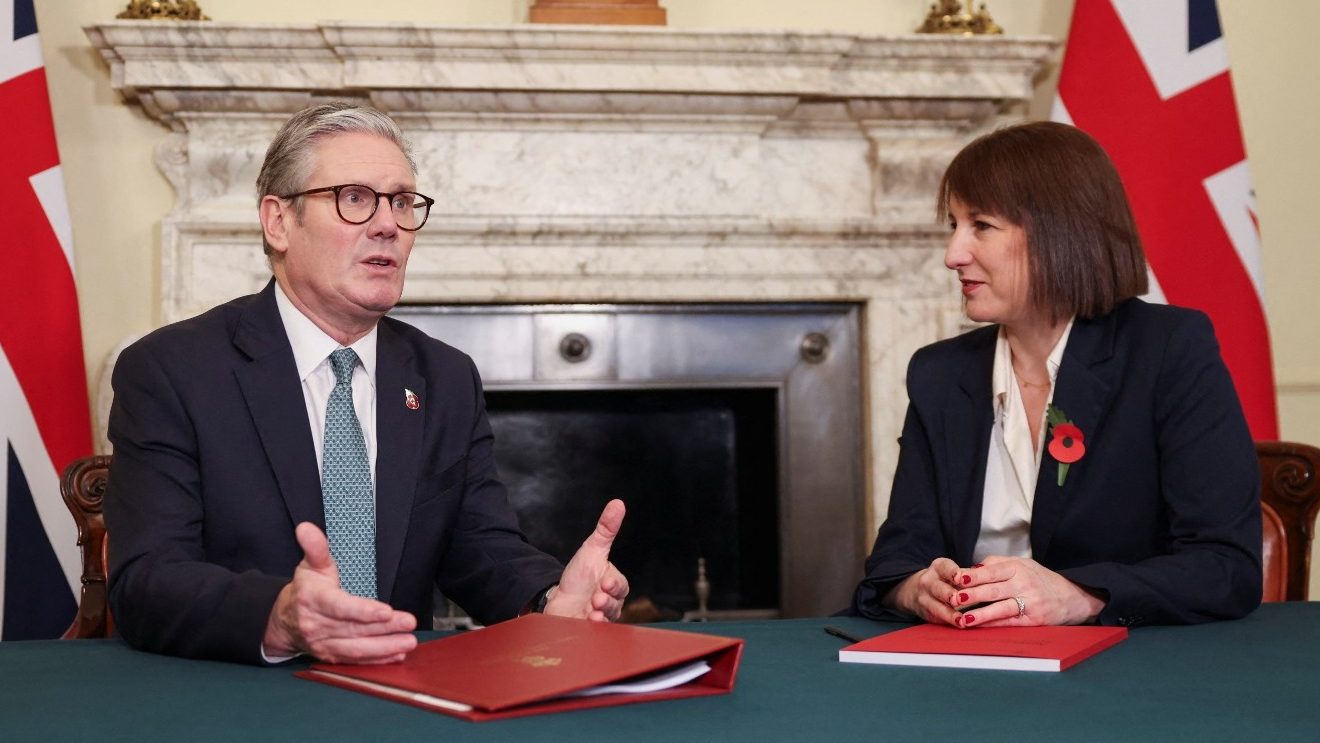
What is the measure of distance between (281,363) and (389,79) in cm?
173

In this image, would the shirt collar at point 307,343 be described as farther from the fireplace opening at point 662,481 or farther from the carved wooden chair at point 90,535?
the fireplace opening at point 662,481

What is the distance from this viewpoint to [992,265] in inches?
83.8

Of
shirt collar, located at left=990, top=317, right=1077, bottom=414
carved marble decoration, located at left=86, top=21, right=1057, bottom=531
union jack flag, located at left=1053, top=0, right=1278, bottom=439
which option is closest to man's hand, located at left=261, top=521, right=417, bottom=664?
shirt collar, located at left=990, top=317, right=1077, bottom=414

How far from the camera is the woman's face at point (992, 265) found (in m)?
2.11

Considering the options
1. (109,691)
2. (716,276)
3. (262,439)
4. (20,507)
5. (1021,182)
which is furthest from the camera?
(716,276)

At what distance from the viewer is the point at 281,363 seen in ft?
6.04

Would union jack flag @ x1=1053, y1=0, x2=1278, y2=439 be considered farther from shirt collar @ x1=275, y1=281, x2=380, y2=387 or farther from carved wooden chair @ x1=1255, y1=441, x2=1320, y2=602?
shirt collar @ x1=275, y1=281, x2=380, y2=387

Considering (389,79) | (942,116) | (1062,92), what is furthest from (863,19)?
(389,79)

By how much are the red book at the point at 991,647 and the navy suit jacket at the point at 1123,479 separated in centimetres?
19

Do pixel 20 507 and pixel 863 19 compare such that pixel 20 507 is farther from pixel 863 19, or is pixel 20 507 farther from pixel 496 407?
pixel 863 19

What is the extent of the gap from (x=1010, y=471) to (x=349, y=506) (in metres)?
1.05

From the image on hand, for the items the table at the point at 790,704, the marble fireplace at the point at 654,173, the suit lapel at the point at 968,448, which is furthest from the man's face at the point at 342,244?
the marble fireplace at the point at 654,173

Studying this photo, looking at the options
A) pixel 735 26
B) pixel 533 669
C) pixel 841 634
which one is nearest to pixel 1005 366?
pixel 841 634

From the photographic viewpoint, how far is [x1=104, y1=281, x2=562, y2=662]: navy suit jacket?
151 cm
